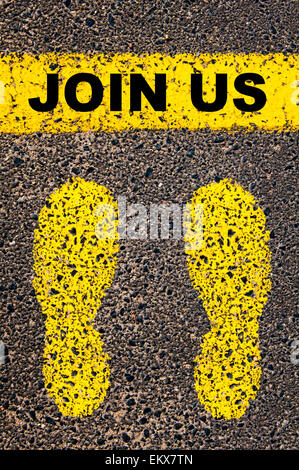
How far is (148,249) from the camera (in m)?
2.36

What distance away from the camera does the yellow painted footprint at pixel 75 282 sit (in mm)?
2297

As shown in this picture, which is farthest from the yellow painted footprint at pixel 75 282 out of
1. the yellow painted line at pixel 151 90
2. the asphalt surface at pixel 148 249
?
the yellow painted line at pixel 151 90

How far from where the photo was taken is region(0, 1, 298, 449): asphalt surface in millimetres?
2305

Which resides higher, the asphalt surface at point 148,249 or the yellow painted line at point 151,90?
the yellow painted line at point 151,90

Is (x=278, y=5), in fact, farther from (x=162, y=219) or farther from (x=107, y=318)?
(x=107, y=318)

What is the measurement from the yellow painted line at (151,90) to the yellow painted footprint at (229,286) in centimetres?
40

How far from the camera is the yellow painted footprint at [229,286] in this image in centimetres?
232

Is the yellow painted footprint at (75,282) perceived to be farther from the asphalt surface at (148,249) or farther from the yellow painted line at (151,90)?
the yellow painted line at (151,90)

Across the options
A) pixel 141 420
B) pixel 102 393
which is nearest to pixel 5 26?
pixel 102 393

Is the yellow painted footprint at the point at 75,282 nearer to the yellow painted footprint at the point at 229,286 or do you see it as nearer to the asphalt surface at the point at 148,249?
the asphalt surface at the point at 148,249

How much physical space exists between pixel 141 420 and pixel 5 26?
6.95 feet

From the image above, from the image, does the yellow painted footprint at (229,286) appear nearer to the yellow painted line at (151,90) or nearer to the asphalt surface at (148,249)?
the asphalt surface at (148,249)

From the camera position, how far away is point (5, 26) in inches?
94.6

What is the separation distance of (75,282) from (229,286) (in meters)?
0.77
